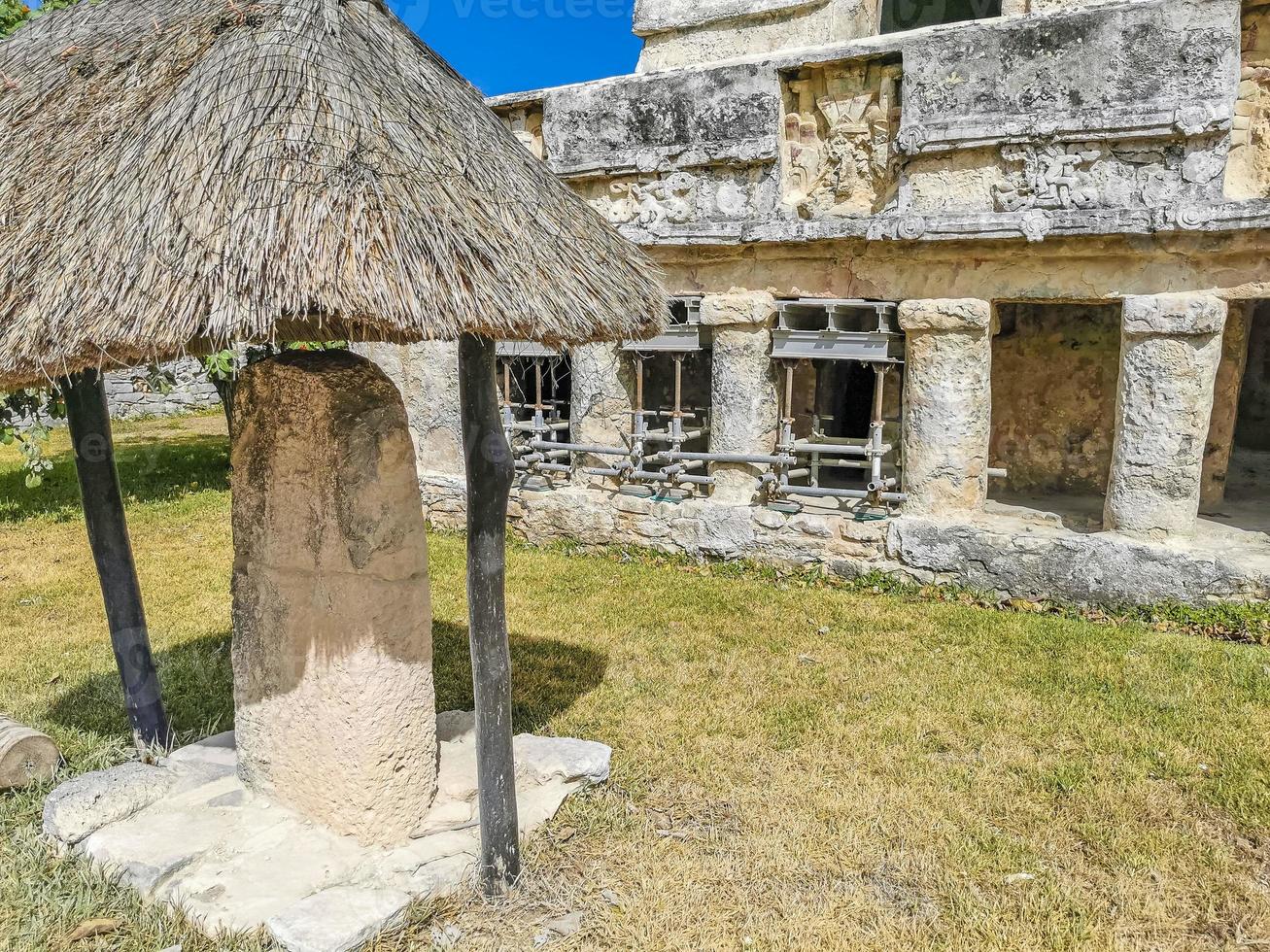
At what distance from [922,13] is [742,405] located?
12.6 feet

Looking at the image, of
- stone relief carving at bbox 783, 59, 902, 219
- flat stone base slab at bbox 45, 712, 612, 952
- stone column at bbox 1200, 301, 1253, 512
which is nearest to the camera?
flat stone base slab at bbox 45, 712, 612, 952

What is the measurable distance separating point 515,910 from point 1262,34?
6.61 meters

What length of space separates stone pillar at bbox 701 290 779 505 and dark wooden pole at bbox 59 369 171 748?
176 inches

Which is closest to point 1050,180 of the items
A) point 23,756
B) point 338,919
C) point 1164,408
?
point 1164,408

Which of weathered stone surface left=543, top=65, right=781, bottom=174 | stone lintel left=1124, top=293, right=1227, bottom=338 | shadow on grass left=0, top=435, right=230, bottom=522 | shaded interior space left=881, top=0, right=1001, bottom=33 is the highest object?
shaded interior space left=881, top=0, right=1001, bottom=33

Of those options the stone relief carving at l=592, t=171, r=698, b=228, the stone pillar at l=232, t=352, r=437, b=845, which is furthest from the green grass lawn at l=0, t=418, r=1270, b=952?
the stone relief carving at l=592, t=171, r=698, b=228

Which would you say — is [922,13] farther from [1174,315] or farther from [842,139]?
[1174,315]

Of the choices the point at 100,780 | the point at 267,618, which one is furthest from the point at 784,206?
the point at 100,780

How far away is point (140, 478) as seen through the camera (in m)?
11.4

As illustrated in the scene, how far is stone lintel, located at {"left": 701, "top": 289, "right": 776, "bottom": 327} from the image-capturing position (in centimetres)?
720

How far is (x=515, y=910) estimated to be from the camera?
333cm

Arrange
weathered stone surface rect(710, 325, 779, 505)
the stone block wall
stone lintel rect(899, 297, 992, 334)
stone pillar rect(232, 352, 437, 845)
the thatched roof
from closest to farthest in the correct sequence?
the thatched roof
stone pillar rect(232, 352, 437, 845)
stone lintel rect(899, 297, 992, 334)
weathered stone surface rect(710, 325, 779, 505)
the stone block wall

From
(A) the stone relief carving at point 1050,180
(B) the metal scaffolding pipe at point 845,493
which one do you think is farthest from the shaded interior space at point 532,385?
(A) the stone relief carving at point 1050,180

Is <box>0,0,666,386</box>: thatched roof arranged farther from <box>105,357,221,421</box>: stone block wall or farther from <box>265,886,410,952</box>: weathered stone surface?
<box>105,357,221,421</box>: stone block wall
